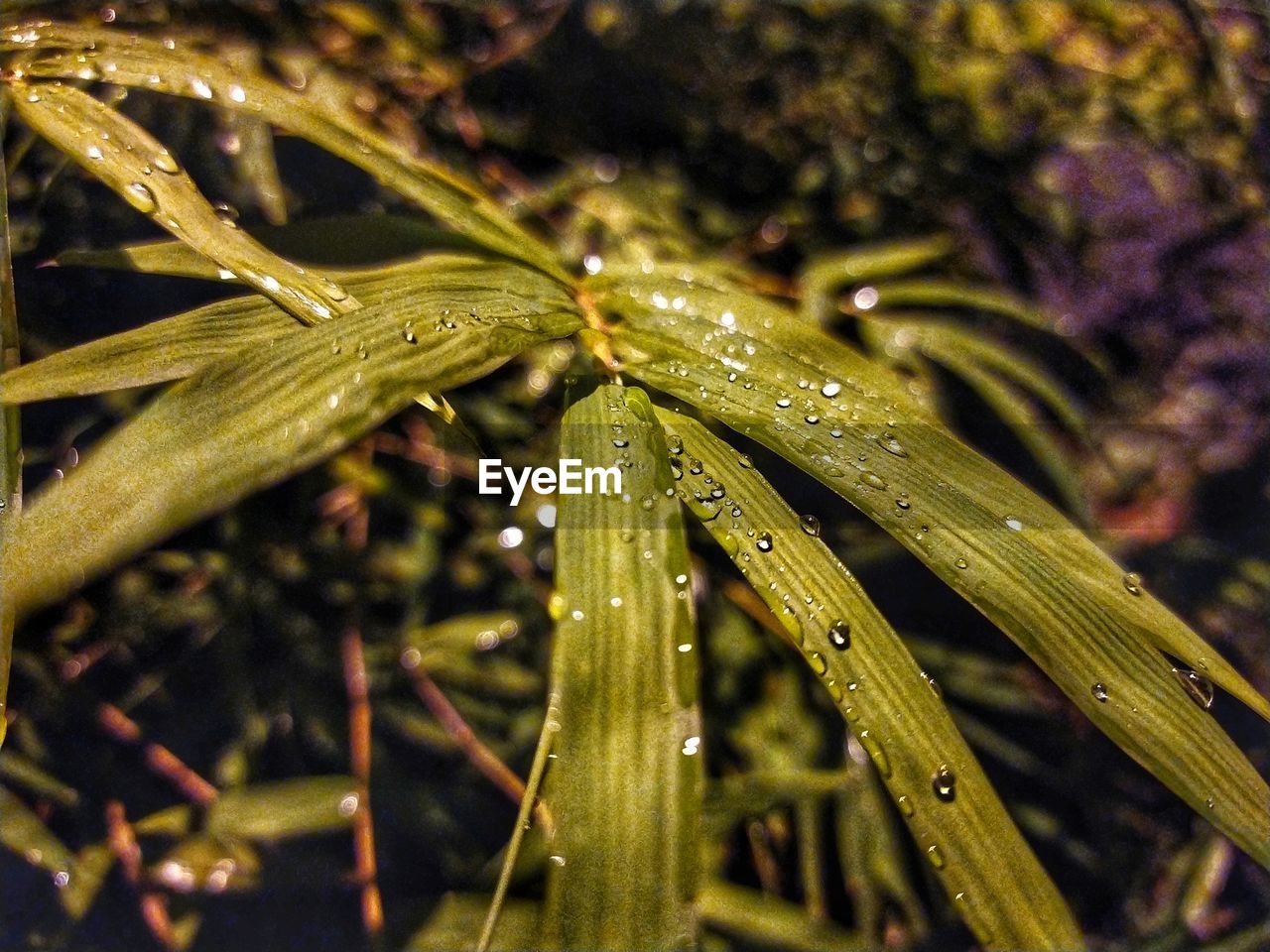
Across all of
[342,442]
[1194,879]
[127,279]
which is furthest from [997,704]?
[127,279]

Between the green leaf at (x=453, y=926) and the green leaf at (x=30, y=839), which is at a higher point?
the green leaf at (x=30, y=839)

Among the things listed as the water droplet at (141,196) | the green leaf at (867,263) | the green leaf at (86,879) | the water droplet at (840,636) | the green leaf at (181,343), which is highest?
the green leaf at (867,263)

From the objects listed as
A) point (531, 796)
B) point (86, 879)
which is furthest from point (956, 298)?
point (86, 879)

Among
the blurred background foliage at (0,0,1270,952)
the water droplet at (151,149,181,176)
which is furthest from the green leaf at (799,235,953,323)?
the water droplet at (151,149,181,176)

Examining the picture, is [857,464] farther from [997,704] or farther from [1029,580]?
[997,704]

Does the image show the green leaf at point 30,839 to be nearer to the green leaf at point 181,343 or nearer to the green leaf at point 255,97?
the green leaf at point 181,343

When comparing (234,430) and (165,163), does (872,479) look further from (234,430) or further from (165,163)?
(165,163)

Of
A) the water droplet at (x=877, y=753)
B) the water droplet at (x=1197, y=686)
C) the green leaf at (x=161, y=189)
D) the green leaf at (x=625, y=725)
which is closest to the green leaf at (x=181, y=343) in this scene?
the green leaf at (x=161, y=189)
